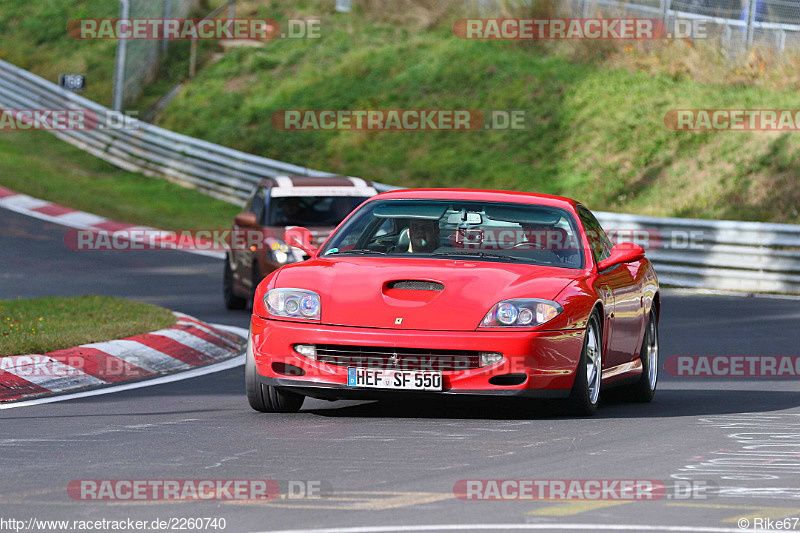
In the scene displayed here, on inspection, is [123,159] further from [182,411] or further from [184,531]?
[184,531]

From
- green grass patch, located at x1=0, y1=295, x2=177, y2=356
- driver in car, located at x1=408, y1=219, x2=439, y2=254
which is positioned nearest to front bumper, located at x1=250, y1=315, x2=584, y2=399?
driver in car, located at x1=408, y1=219, x2=439, y2=254

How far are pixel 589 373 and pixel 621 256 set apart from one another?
96cm

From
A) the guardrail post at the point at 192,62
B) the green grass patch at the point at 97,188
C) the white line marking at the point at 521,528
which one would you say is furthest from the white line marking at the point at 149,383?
the guardrail post at the point at 192,62

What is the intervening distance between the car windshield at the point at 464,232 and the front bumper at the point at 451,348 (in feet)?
2.88

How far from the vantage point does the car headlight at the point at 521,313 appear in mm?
8570

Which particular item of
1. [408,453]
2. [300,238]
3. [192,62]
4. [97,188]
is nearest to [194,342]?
[300,238]

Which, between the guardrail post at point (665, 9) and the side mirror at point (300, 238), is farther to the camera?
the guardrail post at point (665, 9)

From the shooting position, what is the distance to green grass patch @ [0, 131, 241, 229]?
28125 millimetres

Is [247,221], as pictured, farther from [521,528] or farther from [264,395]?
[521,528]

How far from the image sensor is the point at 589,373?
9109 millimetres

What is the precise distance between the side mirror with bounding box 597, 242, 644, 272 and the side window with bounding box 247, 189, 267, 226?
26.4ft

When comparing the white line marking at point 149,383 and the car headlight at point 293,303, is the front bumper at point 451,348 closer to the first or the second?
the car headlight at point 293,303

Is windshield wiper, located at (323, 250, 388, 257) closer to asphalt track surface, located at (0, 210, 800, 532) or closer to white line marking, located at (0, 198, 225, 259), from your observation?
asphalt track surface, located at (0, 210, 800, 532)

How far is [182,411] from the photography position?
9.28 meters
